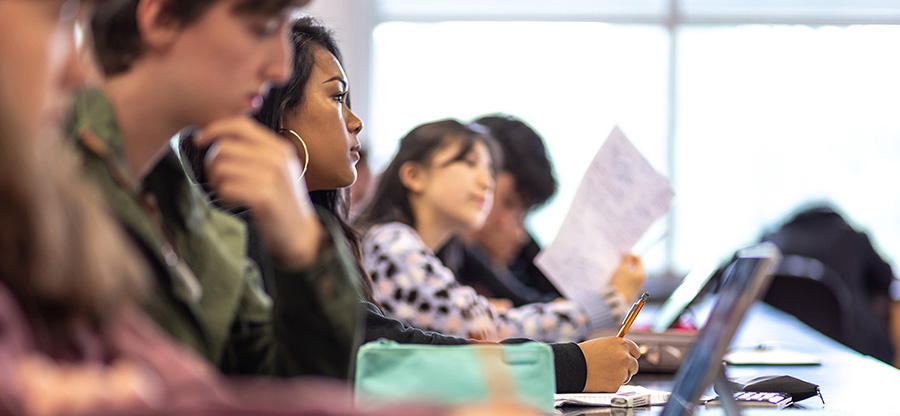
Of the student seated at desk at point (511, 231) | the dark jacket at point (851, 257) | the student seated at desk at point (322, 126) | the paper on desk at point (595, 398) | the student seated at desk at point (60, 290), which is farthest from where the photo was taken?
the dark jacket at point (851, 257)

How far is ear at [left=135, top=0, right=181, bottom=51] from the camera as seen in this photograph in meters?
0.84

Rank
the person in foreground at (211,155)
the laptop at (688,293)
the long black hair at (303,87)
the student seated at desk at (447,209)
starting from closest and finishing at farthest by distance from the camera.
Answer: the person in foreground at (211,155), the long black hair at (303,87), the laptop at (688,293), the student seated at desk at (447,209)

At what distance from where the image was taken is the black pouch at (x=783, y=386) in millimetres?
1446

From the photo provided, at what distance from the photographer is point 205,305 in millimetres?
922

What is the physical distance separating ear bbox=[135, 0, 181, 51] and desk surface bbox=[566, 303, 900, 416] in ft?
1.84

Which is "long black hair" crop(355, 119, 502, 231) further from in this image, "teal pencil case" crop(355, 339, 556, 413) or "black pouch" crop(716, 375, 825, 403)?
"teal pencil case" crop(355, 339, 556, 413)

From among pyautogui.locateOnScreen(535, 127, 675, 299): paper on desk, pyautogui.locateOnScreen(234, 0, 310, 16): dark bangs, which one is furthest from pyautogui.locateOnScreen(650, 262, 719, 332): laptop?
pyautogui.locateOnScreen(234, 0, 310, 16): dark bangs

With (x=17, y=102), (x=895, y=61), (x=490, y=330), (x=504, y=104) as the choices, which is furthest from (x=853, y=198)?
(x=17, y=102)

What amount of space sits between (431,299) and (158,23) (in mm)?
1373

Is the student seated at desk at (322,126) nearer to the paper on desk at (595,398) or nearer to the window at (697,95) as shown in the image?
the paper on desk at (595,398)

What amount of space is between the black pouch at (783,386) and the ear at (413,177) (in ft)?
3.83

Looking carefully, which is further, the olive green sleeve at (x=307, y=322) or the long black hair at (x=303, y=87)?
the long black hair at (x=303, y=87)

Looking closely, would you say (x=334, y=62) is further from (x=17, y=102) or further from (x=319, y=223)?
(x=17, y=102)

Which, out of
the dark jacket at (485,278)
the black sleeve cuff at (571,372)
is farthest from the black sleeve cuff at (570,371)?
the dark jacket at (485,278)
